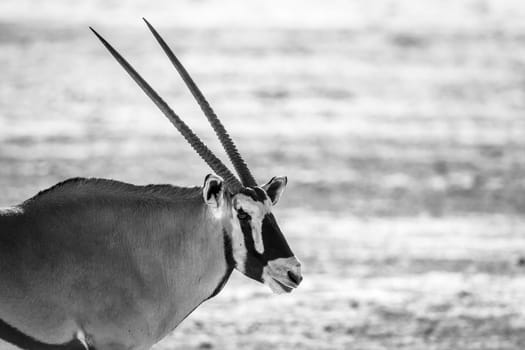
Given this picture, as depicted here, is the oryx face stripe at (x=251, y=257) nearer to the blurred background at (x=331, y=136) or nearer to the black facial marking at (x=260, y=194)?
the black facial marking at (x=260, y=194)

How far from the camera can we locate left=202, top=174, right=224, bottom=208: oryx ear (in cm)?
761

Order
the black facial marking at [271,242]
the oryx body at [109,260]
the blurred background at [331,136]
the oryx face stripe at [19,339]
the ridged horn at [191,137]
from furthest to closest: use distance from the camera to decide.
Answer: the blurred background at [331,136]
the ridged horn at [191,137]
the black facial marking at [271,242]
the oryx body at [109,260]
the oryx face stripe at [19,339]

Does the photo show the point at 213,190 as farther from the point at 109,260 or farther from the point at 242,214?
the point at 109,260

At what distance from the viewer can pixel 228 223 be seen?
7.84 meters

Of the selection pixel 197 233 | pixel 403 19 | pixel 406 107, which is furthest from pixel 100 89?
pixel 197 233

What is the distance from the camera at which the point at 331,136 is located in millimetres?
A: 21703

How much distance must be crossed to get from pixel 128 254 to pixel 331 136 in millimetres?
13965

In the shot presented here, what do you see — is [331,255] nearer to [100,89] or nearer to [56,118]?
[56,118]

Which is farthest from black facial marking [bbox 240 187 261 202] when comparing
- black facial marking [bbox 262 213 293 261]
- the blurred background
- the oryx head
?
the blurred background

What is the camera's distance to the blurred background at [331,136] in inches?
503

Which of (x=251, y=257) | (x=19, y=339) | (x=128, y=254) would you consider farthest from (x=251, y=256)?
(x=19, y=339)

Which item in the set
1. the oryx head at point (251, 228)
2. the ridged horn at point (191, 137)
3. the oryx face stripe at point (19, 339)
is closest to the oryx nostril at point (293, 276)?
the oryx head at point (251, 228)

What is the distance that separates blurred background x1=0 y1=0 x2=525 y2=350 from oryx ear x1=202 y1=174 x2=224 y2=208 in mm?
3844

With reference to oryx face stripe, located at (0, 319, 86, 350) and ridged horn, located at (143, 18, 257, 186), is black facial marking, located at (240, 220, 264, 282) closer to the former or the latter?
ridged horn, located at (143, 18, 257, 186)
